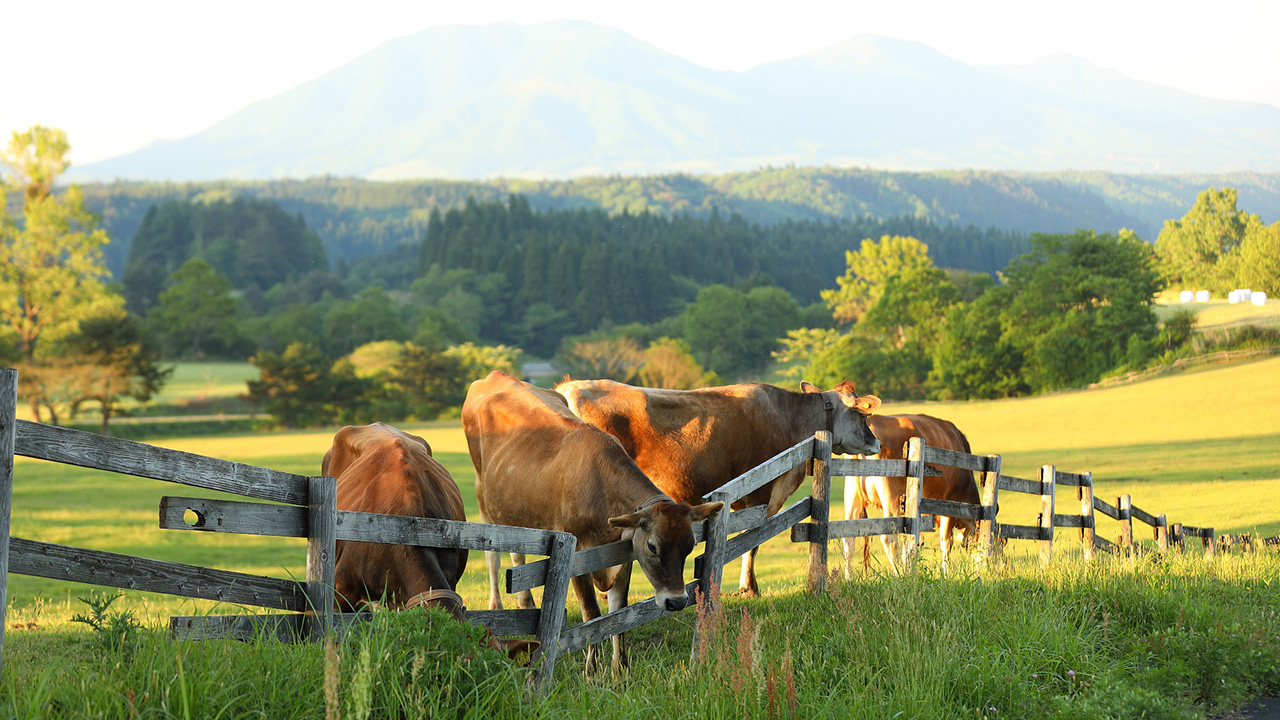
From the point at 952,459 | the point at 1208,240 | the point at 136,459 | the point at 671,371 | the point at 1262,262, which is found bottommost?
the point at 671,371

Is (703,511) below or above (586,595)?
above

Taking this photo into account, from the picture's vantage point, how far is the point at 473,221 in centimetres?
16812

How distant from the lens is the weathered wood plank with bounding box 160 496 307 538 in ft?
13.4

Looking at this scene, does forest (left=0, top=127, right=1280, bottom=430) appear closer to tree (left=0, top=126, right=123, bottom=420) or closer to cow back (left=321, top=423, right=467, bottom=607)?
tree (left=0, top=126, right=123, bottom=420)

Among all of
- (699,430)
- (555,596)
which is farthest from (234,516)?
(699,430)

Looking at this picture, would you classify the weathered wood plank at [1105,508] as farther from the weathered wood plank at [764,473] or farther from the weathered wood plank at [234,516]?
the weathered wood plank at [234,516]

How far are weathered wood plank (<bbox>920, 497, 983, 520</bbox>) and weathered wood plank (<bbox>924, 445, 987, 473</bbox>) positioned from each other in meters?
0.38

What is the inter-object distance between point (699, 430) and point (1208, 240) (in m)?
33.3

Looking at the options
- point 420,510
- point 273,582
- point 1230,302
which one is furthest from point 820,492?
point 1230,302

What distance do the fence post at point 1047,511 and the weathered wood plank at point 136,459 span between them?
28.1 feet

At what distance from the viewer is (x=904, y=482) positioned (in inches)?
491

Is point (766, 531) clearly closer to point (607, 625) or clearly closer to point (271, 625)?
point (607, 625)

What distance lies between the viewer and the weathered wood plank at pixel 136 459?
3.67 meters

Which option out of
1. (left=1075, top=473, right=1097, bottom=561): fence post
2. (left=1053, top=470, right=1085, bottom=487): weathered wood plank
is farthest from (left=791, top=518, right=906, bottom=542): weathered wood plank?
(left=1075, top=473, right=1097, bottom=561): fence post
